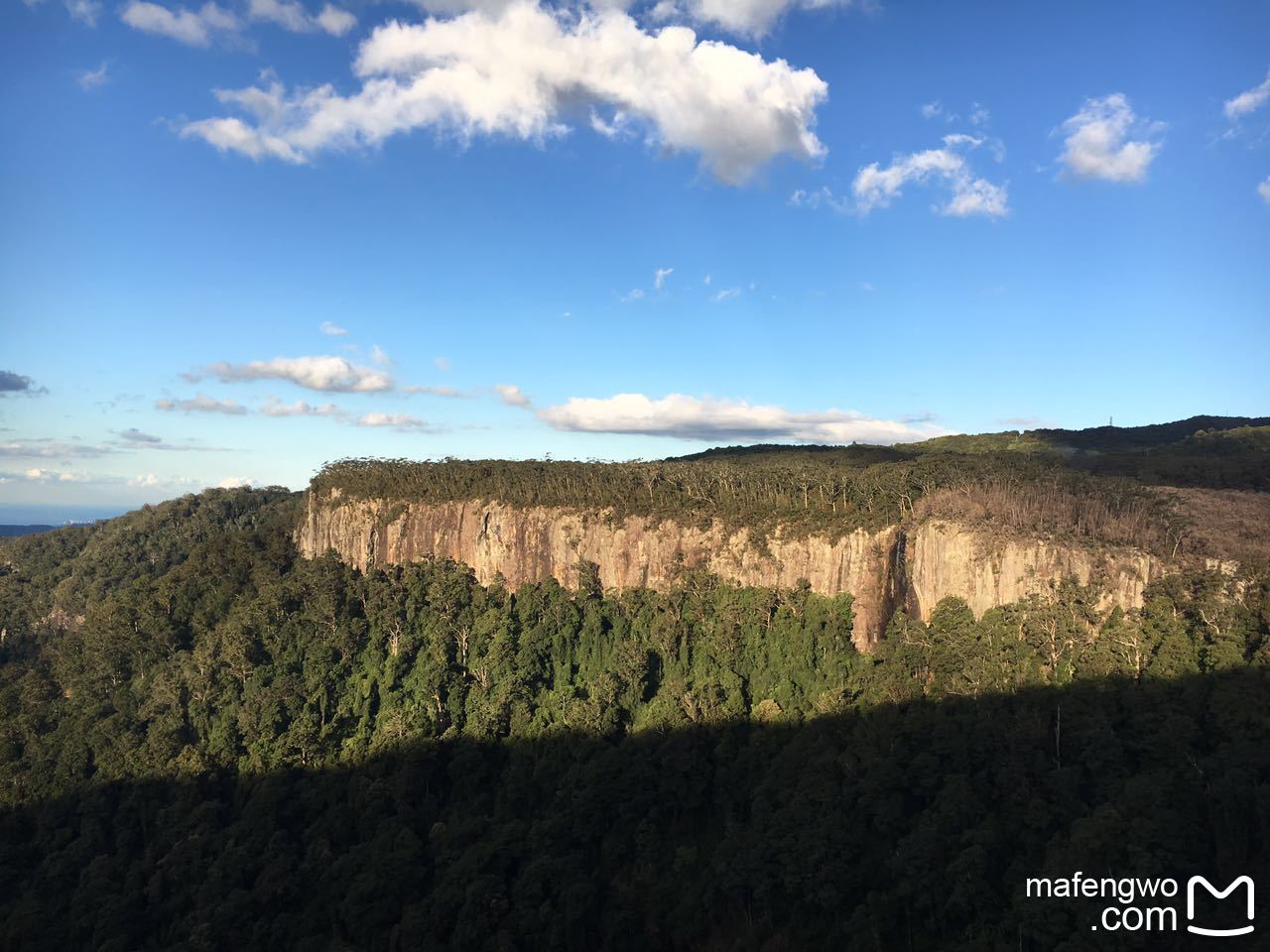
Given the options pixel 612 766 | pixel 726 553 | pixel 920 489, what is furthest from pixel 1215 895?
pixel 726 553

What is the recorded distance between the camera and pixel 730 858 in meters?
43.4

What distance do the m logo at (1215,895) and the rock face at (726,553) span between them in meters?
18.1

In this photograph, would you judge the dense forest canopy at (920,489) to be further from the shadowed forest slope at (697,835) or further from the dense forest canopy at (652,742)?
the shadowed forest slope at (697,835)

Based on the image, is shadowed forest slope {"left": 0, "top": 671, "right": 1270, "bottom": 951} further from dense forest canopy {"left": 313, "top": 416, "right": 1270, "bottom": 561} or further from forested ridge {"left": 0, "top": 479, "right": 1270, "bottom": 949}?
dense forest canopy {"left": 313, "top": 416, "right": 1270, "bottom": 561}

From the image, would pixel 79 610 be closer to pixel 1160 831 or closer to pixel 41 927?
pixel 41 927

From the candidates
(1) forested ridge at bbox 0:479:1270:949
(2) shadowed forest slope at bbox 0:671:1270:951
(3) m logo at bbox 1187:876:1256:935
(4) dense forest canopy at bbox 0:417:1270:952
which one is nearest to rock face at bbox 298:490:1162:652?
(4) dense forest canopy at bbox 0:417:1270:952

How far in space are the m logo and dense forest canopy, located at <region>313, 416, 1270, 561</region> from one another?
20.7m

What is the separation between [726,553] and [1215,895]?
3987cm

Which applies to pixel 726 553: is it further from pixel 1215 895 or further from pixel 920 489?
pixel 1215 895

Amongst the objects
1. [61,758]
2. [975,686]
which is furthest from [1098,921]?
[61,758]

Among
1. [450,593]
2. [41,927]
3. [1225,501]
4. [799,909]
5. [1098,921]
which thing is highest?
[1225,501]

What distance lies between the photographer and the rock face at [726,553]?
165 feet

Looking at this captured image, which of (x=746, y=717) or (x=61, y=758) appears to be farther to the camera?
(x=61, y=758)

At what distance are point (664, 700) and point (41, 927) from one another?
40.4 m
